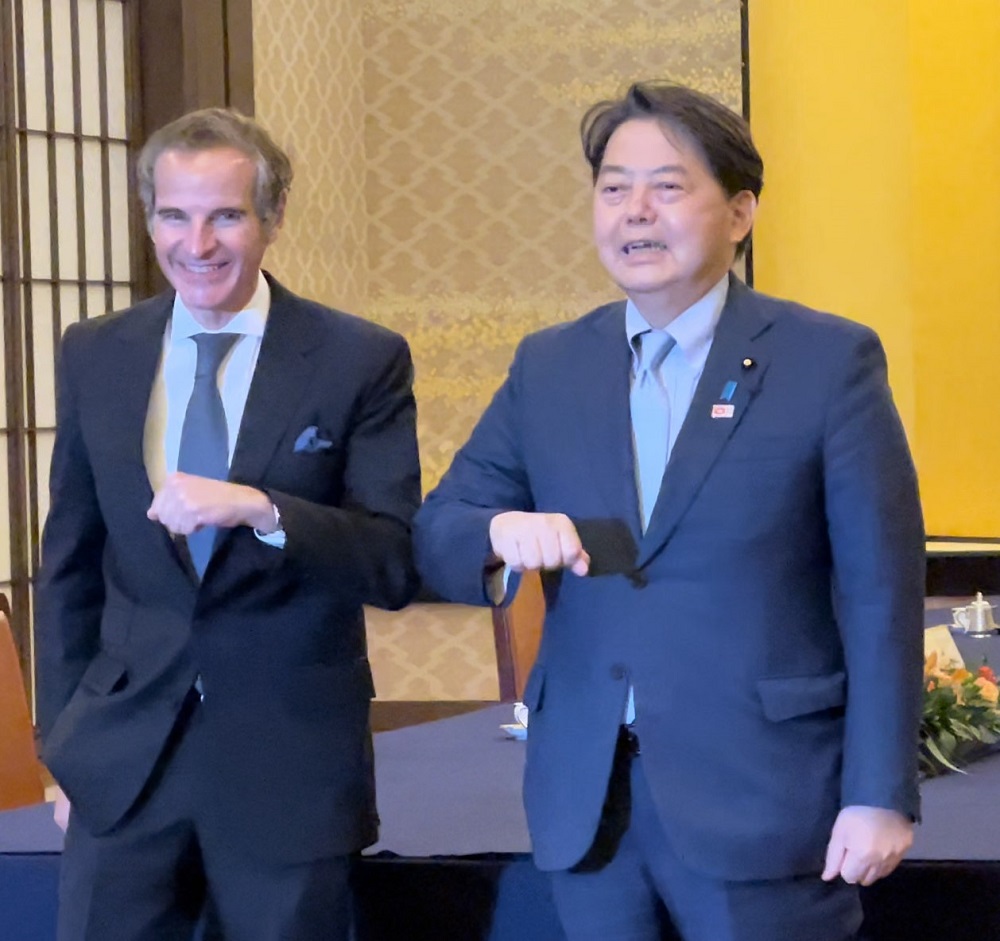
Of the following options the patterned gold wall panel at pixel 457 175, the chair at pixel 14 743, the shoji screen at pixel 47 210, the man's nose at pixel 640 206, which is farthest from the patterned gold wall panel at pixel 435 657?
the man's nose at pixel 640 206

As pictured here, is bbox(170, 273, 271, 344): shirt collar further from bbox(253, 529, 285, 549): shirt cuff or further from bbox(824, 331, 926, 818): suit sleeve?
bbox(824, 331, 926, 818): suit sleeve

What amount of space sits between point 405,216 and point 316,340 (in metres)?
4.49

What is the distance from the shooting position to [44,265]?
5277 millimetres

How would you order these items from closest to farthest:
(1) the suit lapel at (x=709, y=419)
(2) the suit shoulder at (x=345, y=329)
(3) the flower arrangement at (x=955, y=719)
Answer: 1. (1) the suit lapel at (x=709, y=419)
2. (2) the suit shoulder at (x=345, y=329)
3. (3) the flower arrangement at (x=955, y=719)

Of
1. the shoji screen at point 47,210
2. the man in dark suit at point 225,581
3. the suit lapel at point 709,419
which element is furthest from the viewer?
the shoji screen at point 47,210

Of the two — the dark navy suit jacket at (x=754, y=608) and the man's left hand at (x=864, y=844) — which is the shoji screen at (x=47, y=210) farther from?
the man's left hand at (x=864, y=844)

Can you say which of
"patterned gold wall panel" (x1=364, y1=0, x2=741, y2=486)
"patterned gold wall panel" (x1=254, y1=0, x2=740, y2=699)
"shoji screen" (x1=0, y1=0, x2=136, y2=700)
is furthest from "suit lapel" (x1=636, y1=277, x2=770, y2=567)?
"patterned gold wall panel" (x1=364, y1=0, x2=741, y2=486)

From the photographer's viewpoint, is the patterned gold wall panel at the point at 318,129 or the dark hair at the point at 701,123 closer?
the dark hair at the point at 701,123

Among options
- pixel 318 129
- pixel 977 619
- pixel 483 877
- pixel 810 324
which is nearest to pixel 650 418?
pixel 810 324

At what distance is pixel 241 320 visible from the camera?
186 cm

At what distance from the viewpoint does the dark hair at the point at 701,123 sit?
1.65m

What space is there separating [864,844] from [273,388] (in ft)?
2.55

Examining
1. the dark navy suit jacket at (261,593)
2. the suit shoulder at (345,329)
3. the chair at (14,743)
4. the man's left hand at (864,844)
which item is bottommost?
the chair at (14,743)

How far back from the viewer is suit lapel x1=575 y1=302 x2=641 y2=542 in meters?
1.65
